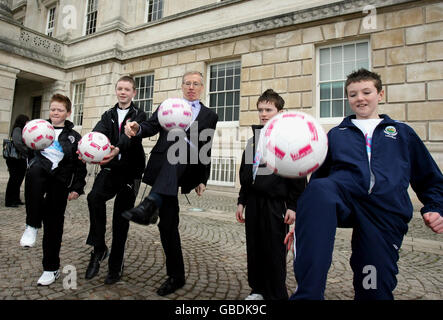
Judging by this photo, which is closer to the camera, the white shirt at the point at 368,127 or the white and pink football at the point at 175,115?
the white shirt at the point at 368,127

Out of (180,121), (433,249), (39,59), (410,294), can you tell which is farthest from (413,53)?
(39,59)

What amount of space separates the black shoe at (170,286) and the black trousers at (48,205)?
Result: 3.54ft

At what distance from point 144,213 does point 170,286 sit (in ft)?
2.64

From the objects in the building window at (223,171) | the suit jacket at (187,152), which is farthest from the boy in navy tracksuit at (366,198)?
the building window at (223,171)

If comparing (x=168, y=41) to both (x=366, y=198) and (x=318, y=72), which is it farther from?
(x=366, y=198)

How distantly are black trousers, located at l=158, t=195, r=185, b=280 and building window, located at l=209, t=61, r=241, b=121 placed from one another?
28.2 feet

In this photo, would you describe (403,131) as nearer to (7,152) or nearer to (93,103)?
(7,152)

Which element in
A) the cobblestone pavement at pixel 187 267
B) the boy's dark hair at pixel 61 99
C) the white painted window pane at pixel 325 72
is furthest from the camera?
the white painted window pane at pixel 325 72

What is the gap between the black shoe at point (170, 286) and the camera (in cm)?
244

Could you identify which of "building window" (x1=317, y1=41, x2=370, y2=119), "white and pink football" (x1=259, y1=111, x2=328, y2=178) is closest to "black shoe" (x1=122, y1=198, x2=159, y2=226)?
"white and pink football" (x1=259, y1=111, x2=328, y2=178)

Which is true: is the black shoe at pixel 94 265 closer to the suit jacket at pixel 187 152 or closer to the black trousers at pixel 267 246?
the suit jacket at pixel 187 152

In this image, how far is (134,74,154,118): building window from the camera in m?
13.2

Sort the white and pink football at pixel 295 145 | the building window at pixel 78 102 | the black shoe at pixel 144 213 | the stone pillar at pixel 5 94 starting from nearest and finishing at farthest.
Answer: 1. the white and pink football at pixel 295 145
2. the black shoe at pixel 144 213
3. the stone pillar at pixel 5 94
4. the building window at pixel 78 102
